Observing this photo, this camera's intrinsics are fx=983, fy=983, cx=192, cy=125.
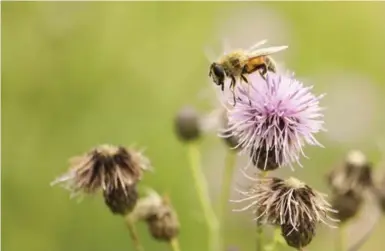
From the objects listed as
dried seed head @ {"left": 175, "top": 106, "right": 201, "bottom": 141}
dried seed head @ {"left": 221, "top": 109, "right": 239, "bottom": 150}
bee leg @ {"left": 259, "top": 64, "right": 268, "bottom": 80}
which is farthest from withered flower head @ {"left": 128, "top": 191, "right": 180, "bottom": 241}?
bee leg @ {"left": 259, "top": 64, "right": 268, "bottom": 80}

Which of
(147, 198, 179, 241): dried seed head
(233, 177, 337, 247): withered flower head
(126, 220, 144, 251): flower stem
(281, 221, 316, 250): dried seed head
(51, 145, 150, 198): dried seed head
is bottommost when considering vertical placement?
(281, 221, 316, 250): dried seed head

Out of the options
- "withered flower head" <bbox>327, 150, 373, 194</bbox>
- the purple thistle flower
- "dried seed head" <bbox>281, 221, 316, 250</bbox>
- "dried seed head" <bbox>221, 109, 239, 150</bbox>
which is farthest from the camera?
"withered flower head" <bbox>327, 150, 373, 194</bbox>

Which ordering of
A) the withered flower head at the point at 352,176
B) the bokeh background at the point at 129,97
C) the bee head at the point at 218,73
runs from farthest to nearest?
the bokeh background at the point at 129,97 → the withered flower head at the point at 352,176 → the bee head at the point at 218,73

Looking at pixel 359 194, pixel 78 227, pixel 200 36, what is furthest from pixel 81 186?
pixel 200 36

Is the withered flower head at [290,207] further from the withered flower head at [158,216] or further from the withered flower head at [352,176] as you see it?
the withered flower head at [352,176]

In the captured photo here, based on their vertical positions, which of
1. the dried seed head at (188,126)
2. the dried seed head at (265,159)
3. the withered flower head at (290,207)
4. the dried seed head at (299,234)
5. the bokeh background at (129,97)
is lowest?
the dried seed head at (299,234)

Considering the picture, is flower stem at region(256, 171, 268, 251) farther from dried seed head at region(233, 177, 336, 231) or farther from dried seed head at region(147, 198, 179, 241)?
dried seed head at region(147, 198, 179, 241)

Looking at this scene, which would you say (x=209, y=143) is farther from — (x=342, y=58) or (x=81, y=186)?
(x=81, y=186)

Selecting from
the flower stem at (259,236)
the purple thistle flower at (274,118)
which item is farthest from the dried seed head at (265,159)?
the flower stem at (259,236)
